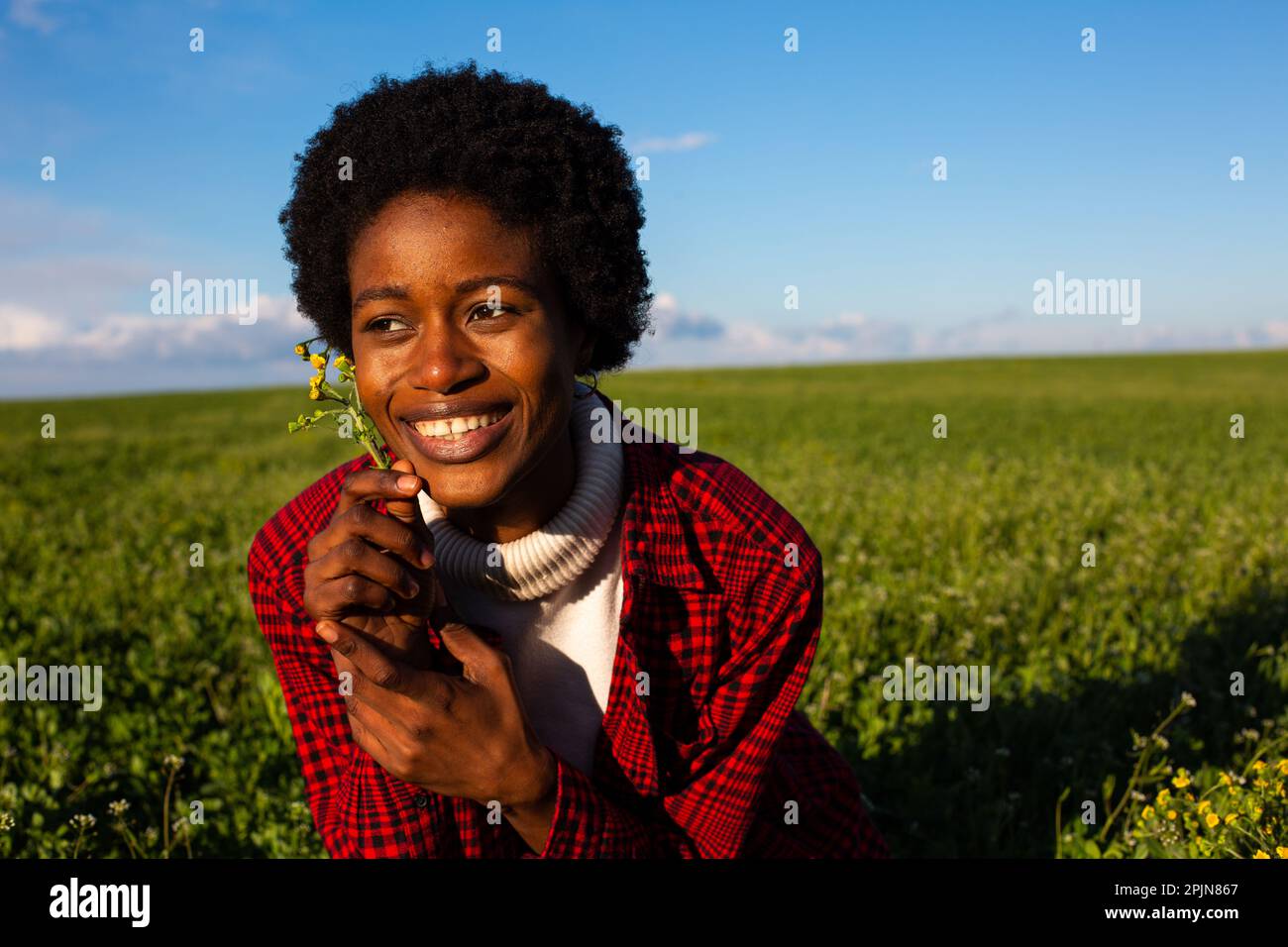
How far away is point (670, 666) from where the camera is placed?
2400 millimetres

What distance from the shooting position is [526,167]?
2.20m

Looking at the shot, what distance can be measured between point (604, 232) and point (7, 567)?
23.5 ft

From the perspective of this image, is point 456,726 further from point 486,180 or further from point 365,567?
point 486,180

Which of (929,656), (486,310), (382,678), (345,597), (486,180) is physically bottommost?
(929,656)

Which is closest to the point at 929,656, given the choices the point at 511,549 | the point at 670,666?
the point at 670,666

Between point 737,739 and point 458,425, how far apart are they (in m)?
1.05

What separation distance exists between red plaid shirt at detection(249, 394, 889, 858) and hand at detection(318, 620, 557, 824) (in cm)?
22

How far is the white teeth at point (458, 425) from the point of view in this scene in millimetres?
2061

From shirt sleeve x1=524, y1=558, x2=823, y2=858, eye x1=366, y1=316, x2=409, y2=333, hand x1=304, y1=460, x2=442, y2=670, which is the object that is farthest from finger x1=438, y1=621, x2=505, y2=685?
eye x1=366, y1=316, x2=409, y2=333

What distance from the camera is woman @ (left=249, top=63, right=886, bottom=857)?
2008 mm

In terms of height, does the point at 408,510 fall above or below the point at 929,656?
above

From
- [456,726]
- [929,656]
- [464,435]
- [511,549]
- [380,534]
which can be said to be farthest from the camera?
[929,656]

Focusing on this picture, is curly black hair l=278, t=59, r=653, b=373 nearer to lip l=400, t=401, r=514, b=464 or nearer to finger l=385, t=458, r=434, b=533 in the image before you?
lip l=400, t=401, r=514, b=464
